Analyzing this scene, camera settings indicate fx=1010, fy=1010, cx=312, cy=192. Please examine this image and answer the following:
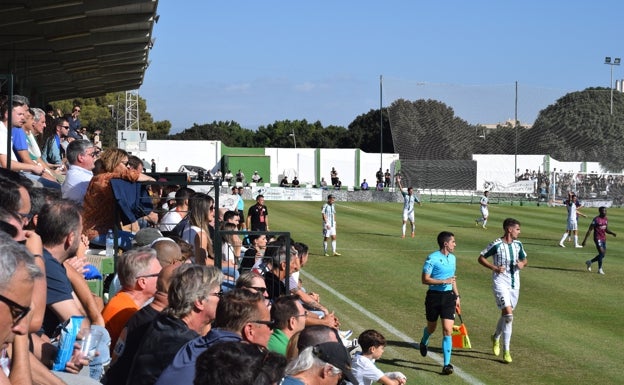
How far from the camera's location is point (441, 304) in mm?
15359

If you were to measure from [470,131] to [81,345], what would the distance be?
9653 centimetres

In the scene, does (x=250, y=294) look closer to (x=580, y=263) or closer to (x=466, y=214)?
(x=580, y=263)

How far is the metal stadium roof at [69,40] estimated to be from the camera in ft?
76.4

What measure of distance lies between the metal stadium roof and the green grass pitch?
27.7 feet

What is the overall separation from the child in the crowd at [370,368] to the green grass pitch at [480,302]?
4035mm

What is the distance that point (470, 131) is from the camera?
10044 cm

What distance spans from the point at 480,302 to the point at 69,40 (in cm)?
1403

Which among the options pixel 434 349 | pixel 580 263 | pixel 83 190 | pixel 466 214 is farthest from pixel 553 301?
pixel 466 214

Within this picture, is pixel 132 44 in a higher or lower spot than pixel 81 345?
higher

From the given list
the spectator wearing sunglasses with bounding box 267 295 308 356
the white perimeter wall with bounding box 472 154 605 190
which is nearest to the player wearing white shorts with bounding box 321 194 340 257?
the spectator wearing sunglasses with bounding box 267 295 308 356

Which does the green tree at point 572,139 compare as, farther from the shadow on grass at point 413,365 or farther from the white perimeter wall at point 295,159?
the shadow on grass at point 413,365

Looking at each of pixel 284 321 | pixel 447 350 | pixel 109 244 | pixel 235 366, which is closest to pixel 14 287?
pixel 235 366

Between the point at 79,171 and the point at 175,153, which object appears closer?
the point at 79,171

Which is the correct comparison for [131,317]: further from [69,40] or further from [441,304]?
[69,40]
